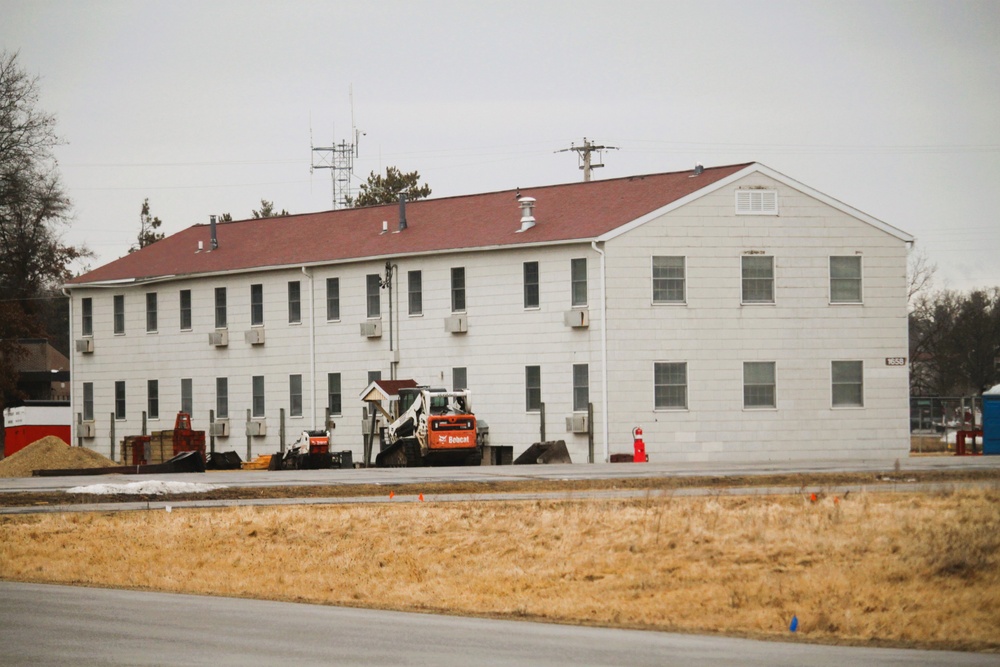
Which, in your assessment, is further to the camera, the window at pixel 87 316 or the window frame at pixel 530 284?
the window at pixel 87 316

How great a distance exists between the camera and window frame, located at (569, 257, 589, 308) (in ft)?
145

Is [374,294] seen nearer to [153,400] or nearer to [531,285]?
[531,285]

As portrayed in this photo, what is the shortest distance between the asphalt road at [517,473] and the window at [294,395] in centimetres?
1142

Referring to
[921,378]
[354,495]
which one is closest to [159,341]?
[354,495]

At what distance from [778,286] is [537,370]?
800cm

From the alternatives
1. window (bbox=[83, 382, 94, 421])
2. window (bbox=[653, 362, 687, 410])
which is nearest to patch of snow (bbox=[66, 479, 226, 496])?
window (bbox=[653, 362, 687, 410])

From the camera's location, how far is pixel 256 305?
52625 millimetres

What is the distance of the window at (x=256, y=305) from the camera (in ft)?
172

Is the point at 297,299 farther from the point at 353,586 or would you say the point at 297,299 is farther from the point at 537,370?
the point at 353,586

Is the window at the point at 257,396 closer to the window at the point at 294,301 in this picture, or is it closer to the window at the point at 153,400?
the window at the point at 294,301

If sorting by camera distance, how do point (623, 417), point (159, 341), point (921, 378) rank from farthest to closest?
point (921, 378) → point (159, 341) → point (623, 417)

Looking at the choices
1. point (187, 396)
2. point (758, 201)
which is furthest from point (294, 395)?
point (758, 201)

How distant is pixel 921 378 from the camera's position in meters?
89.4

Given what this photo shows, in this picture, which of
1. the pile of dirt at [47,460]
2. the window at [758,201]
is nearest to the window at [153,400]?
the pile of dirt at [47,460]
